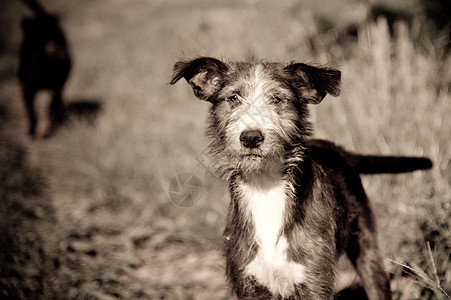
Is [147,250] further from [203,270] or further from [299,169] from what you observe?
[299,169]

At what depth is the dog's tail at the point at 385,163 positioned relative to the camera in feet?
11.1

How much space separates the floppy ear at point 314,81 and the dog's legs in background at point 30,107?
7.70m

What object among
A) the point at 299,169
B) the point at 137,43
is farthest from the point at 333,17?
the point at 137,43

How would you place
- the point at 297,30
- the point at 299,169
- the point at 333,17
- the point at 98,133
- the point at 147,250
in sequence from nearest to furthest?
the point at 299,169, the point at 147,250, the point at 333,17, the point at 297,30, the point at 98,133

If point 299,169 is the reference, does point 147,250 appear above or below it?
below

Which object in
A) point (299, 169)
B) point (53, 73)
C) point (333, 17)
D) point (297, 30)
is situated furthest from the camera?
point (53, 73)

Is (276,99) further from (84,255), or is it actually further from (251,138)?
(84,255)

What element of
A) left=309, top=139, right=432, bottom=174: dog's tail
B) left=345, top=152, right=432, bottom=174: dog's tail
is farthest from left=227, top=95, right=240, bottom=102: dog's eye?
left=345, top=152, right=432, bottom=174: dog's tail

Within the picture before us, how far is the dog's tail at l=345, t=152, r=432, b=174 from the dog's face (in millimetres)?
834

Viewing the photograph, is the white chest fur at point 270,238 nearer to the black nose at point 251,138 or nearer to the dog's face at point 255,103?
the dog's face at point 255,103

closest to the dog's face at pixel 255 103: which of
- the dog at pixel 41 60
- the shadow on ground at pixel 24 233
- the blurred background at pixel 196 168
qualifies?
the blurred background at pixel 196 168

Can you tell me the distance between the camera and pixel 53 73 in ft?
29.9

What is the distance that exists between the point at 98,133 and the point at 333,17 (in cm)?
497

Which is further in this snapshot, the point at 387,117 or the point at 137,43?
the point at 137,43
